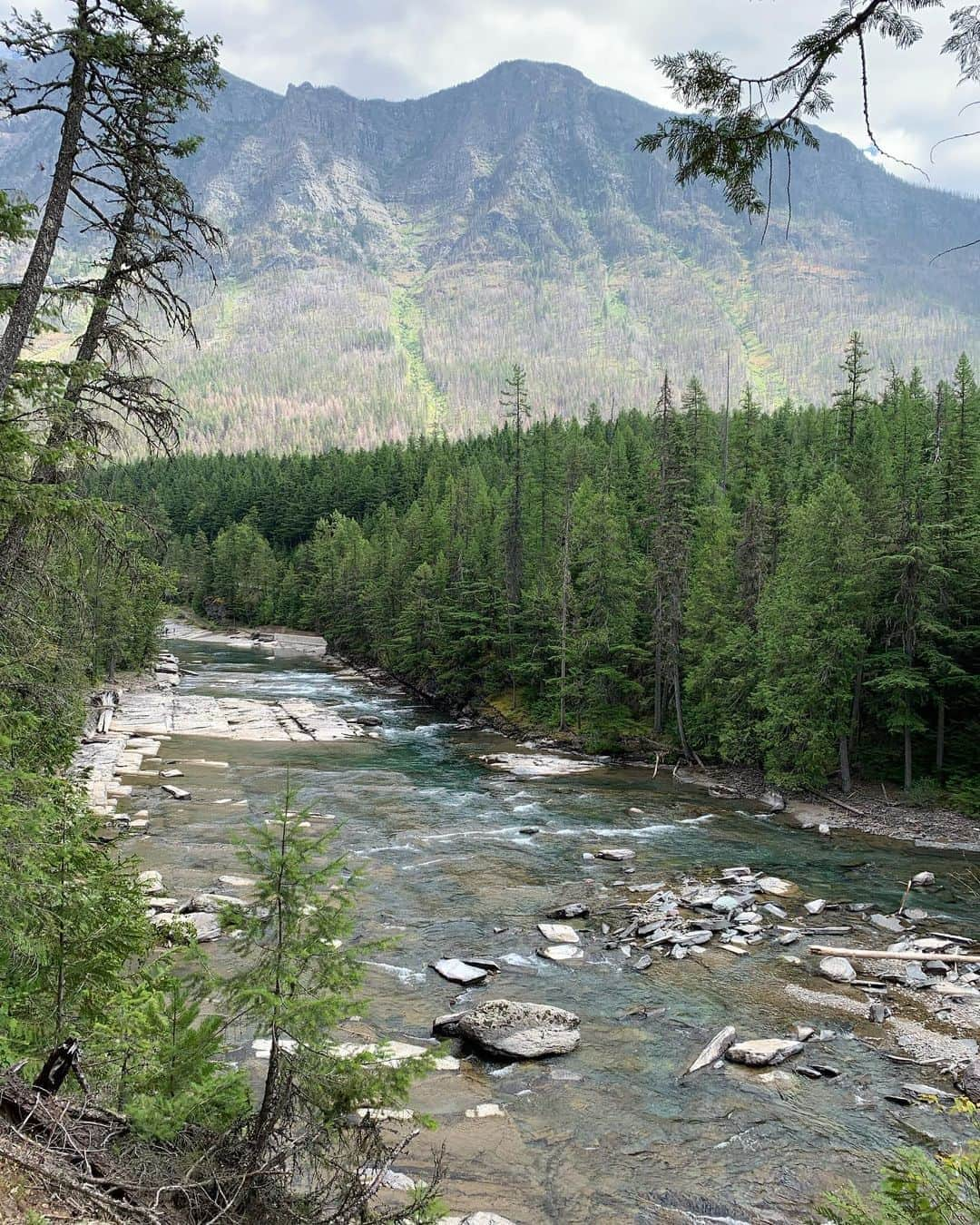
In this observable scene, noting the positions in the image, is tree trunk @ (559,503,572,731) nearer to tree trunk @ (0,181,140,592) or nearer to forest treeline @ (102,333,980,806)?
forest treeline @ (102,333,980,806)

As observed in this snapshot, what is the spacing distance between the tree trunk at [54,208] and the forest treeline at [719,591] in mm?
2849

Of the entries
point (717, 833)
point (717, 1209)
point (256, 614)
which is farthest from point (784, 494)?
point (256, 614)

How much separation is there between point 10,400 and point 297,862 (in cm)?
595

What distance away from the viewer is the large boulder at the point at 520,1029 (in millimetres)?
13719

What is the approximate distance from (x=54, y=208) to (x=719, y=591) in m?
37.4

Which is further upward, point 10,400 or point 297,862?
point 10,400

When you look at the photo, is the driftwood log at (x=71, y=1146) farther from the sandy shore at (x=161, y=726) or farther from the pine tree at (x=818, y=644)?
the pine tree at (x=818, y=644)

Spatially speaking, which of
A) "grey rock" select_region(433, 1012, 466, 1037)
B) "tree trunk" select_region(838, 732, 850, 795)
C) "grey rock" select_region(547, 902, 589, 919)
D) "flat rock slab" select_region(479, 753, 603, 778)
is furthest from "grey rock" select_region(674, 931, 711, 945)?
"flat rock slab" select_region(479, 753, 603, 778)

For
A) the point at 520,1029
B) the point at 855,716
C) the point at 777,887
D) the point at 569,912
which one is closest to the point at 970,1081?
the point at 520,1029

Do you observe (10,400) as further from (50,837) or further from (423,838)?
(423,838)

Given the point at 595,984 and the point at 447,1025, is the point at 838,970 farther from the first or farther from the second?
the point at 447,1025

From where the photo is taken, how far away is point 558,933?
19.1 m

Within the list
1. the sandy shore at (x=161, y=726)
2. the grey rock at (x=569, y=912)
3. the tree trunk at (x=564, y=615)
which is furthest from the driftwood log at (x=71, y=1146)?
the tree trunk at (x=564, y=615)

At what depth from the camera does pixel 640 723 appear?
45219 millimetres
